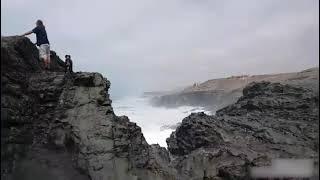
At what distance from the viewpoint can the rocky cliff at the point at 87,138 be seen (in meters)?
11.8

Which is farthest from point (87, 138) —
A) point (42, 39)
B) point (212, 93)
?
point (212, 93)

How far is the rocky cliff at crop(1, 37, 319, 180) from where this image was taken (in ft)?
38.8

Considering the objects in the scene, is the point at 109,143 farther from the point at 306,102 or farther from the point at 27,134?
Result: the point at 306,102

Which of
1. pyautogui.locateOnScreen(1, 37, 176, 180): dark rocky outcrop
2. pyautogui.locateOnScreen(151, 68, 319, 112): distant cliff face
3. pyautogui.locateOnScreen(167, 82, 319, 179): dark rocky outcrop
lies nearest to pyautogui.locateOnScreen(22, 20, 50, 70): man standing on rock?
pyautogui.locateOnScreen(1, 37, 176, 180): dark rocky outcrop

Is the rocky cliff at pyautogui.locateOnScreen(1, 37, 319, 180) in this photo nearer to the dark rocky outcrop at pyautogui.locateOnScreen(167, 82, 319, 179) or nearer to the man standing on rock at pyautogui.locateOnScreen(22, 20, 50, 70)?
the dark rocky outcrop at pyautogui.locateOnScreen(167, 82, 319, 179)

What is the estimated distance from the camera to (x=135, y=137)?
1409 centimetres

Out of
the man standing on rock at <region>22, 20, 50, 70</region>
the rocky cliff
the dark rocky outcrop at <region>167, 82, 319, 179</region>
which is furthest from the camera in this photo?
the dark rocky outcrop at <region>167, 82, 319, 179</region>

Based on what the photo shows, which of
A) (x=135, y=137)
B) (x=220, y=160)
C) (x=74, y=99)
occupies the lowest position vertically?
(x=220, y=160)

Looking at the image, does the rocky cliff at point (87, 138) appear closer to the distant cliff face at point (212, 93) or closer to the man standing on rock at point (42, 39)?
the man standing on rock at point (42, 39)

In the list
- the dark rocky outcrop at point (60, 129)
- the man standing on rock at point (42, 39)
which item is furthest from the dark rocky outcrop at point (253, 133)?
the man standing on rock at point (42, 39)

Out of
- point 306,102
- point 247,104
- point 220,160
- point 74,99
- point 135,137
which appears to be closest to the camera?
point 74,99

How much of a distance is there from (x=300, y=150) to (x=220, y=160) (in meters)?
2.73

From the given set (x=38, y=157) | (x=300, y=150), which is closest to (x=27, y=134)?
(x=38, y=157)

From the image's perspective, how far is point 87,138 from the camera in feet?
40.8
